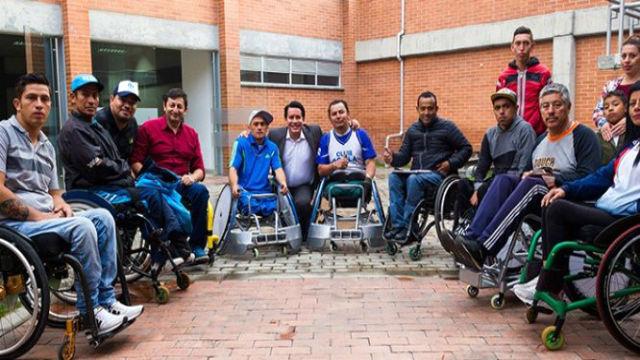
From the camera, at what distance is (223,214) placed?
5.89 metres

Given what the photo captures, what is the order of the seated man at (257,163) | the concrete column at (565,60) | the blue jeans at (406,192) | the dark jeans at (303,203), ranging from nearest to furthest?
the blue jeans at (406,192), the seated man at (257,163), the dark jeans at (303,203), the concrete column at (565,60)

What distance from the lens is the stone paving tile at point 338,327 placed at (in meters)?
3.35

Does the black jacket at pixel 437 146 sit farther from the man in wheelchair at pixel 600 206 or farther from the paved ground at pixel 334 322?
the man in wheelchair at pixel 600 206

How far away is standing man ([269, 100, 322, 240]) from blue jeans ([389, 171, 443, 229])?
993mm

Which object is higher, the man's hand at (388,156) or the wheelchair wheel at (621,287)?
the man's hand at (388,156)

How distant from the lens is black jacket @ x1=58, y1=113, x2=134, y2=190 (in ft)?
13.4

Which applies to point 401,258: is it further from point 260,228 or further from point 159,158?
point 159,158

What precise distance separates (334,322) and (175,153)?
229 cm

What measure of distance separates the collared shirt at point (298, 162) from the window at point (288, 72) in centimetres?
746

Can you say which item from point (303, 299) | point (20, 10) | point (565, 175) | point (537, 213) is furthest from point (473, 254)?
point (20, 10)

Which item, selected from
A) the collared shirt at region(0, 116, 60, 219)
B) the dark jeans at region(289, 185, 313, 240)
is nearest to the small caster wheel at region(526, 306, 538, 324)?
the dark jeans at region(289, 185, 313, 240)

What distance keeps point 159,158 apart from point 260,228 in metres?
1.36

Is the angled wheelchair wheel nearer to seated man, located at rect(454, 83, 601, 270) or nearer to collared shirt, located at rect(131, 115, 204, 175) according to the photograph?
collared shirt, located at rect(131, 115, 204, 175)

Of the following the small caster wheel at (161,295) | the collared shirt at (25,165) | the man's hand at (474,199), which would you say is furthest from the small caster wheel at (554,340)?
the collared shirt at (25,165)
